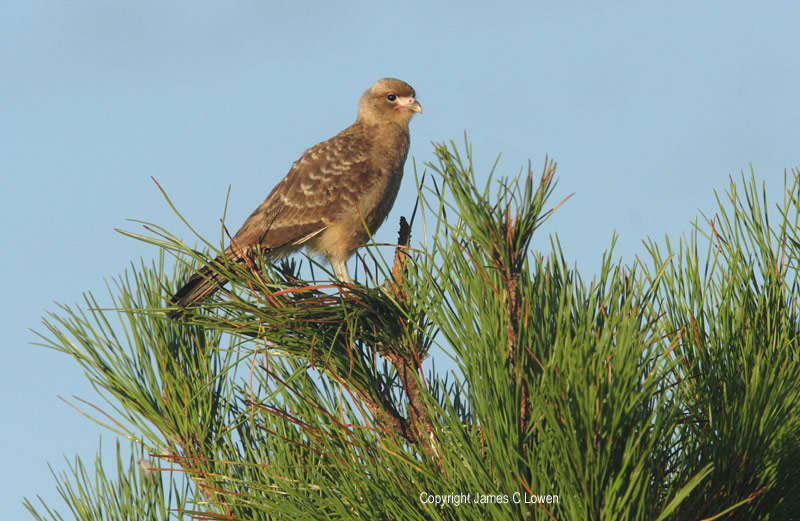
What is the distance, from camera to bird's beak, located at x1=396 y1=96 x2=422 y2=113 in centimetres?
693

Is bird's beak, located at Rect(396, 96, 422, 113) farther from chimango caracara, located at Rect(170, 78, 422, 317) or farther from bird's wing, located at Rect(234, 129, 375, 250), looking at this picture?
bird's wing, located at Rect(234, 129, 375, 250)

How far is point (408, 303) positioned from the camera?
2715 mm

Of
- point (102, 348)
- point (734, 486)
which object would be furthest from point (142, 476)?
point (734, 486)

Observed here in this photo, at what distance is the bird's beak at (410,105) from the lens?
22.8 feet

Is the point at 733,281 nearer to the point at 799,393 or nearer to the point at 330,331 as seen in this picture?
the point at 799,393

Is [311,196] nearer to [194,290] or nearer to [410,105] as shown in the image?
[410,105]

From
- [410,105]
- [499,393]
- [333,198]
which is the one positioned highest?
[410,105]

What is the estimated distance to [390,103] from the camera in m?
7.09


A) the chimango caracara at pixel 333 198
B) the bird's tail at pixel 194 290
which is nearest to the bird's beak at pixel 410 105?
the chimango caracara at pixel 333 198

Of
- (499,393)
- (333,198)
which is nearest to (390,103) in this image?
(333,198)

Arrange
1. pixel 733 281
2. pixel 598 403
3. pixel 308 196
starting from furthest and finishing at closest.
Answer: pixel 308 196 → pixel 733 281 → pixel 598 403

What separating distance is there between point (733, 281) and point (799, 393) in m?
0.52

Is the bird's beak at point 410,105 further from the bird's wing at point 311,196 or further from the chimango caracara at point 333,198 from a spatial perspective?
the bird's wing at point 311,196

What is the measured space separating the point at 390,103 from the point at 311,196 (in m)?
1.46
